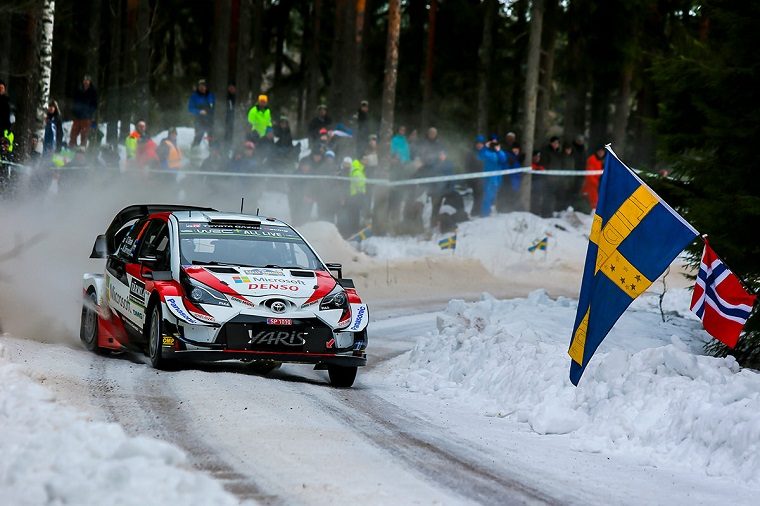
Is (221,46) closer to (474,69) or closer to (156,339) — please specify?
(474,69)

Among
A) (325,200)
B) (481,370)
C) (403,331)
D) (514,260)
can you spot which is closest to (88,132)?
(325,200)

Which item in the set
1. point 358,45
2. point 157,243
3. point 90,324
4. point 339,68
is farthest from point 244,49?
point 157,243

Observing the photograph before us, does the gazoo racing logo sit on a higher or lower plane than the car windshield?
lower

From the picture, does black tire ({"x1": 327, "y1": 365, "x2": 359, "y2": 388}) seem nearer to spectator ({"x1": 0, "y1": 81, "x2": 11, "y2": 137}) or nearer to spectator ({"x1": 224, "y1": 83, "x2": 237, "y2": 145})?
spectator ({"x1": 0, "y1": 81, "x2": 11, "y2": 137})

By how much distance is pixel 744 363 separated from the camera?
1314 centimetres

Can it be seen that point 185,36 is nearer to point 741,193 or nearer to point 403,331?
point 403,331

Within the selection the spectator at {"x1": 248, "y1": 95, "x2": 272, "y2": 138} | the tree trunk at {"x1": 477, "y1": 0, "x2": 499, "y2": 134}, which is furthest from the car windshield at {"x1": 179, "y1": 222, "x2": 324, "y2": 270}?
the tree trunk at {"x1": 477, "y1": 0, "x2": 499, "y2": 134}

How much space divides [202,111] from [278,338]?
19.3 meters

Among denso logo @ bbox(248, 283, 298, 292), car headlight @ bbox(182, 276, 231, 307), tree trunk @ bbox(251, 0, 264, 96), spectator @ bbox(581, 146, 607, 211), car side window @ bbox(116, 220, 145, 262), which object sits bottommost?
car headlight @ bbox(182, 276, 231, 307)

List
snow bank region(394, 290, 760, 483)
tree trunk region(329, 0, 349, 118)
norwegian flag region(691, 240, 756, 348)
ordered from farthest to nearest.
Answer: tree trunk region(329, 0, 349, 118)
norwegian flag region(691, 240, 756, 348)
snow bank region(394, 290, 760, 483)

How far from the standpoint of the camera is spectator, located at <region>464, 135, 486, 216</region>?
26594 millimetres

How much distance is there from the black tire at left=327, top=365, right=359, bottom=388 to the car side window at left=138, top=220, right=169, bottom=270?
202 cm

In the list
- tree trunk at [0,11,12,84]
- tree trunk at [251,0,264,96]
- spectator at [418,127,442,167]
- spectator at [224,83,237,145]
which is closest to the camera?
spectator at [418,127,442,167]

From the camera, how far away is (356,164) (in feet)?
84.0
